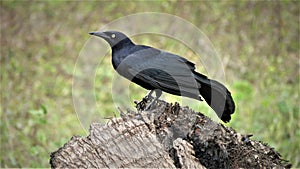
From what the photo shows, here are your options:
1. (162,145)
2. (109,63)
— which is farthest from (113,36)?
(109,63)

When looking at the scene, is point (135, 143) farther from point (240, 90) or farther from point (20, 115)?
point (20, 115)

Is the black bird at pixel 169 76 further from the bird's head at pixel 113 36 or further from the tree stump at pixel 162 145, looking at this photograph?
the tree stump at pixel 162 145

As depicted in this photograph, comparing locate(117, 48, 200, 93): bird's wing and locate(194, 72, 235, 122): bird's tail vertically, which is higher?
locate(117, 48, 200, 93): bird's wing

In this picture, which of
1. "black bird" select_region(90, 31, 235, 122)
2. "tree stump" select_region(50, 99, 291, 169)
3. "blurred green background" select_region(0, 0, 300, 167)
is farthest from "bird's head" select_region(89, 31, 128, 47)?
"blurred green background" select_region(0, 0, 300, 167)

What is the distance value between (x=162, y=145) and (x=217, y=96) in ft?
2.82

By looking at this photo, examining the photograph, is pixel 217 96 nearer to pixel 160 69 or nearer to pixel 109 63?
pixel 160 69

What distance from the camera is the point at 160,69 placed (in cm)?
445

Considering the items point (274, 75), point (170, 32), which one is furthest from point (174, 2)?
point (274, 75)

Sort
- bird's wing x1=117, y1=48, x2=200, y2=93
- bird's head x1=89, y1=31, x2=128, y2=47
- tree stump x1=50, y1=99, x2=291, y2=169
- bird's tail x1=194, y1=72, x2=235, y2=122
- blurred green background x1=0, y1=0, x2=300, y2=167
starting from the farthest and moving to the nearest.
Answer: blurred green background x1=0, y1=0, x2=300, y2=167
bird's head x1=89, y1=31, x2=128, y2=47
bird's wing x1=117, y1=48, x2=200, y2=93
bird's tail x1=194, y1=72, x2=235, y2=122
tree stump x1=50, y1=99, x2=291, y2=169

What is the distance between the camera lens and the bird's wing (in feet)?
14.3

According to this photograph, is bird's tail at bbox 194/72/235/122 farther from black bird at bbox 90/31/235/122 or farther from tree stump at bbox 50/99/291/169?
tree stump at bbox 50/99/291/169

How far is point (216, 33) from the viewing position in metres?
10.5

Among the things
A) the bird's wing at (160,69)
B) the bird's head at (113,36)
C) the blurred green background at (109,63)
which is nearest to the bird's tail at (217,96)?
the bird's wing at (160,69)

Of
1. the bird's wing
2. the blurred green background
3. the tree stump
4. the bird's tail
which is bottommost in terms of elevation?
the tree stump
